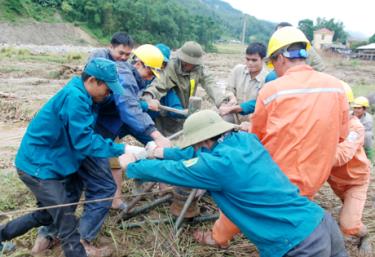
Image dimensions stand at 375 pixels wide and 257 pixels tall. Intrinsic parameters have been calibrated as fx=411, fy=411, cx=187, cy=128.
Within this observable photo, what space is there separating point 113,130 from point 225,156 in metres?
1.85

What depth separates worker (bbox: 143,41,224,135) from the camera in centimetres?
432

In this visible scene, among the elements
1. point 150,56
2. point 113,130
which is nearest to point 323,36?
point 150,56

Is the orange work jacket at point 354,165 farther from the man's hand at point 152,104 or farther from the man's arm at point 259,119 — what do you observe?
the man's hand at point 152,104

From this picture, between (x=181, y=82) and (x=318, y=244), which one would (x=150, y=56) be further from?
(x=318, y=244)

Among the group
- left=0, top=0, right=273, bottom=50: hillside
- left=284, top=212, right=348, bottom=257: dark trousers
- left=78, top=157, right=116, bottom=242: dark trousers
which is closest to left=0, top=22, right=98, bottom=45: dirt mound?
left=0, top=0, right=273, bottom=50: hillside

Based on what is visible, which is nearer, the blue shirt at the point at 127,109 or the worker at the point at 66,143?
the worker at the point at 66,143

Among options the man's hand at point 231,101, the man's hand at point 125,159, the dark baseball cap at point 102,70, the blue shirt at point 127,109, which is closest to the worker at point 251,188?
the man's hand at point 125,159

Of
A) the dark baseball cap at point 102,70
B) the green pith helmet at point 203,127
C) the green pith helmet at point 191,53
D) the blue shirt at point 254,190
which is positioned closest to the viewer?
the blue shirt at point 254,190

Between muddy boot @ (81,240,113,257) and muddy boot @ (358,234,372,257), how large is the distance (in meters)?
2.30

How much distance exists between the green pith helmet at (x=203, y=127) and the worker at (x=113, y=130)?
3.08 ft

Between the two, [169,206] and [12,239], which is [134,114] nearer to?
[169,206]

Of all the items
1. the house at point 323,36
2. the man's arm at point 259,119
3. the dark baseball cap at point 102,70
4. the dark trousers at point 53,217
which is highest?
the dark baseball cap at point 102,70

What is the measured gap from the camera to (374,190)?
529cm

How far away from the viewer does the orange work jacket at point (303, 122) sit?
2.79m
